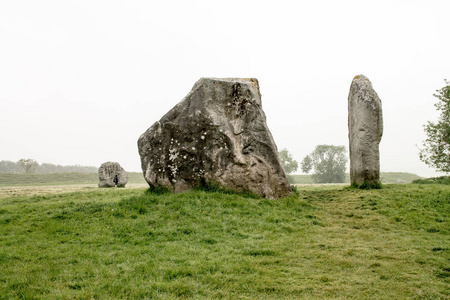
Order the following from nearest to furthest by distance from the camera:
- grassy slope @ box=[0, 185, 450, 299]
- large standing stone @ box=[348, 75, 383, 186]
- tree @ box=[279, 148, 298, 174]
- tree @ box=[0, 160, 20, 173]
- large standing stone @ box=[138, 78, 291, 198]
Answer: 1. grassy slope @ box=[0, 185, 450, 299]
2. large standing stone @ box=[138, 78, 291, 198]
3. large standing stone @ box=[348, 75, 383, 186]
4. tree @ box=[279, 148, 298, 174]
5. tree @ box=[0, 160, 20, 173]

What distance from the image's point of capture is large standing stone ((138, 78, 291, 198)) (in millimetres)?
12359

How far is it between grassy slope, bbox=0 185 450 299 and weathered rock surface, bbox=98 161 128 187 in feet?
50.0

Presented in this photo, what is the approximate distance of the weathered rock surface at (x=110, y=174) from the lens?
27.3 meters

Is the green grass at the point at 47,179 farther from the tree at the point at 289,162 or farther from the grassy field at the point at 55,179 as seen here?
the tree at the point at 289,162

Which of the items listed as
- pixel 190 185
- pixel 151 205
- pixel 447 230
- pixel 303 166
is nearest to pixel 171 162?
pixel 190 185

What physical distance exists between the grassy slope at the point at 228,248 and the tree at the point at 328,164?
46008 mm

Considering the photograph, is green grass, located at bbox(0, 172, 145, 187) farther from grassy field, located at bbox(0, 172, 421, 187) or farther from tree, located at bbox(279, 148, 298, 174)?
tree, located at bbox(279, 148, 298, 174)

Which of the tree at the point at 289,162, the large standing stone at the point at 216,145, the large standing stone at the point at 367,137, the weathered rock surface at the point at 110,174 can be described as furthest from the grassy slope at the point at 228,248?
the tree at the point at 289,162

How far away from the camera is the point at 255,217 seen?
10.2 metres

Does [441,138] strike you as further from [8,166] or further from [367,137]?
[8,166]

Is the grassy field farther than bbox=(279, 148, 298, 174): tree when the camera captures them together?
No

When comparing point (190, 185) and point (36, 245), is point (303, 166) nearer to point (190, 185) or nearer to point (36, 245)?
point (190, 185)

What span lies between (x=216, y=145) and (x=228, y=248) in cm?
553

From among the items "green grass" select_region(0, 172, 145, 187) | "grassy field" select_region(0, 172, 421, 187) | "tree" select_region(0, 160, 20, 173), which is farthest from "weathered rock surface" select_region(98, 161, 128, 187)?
"tree" select_region(0, 160, 20, 173)
